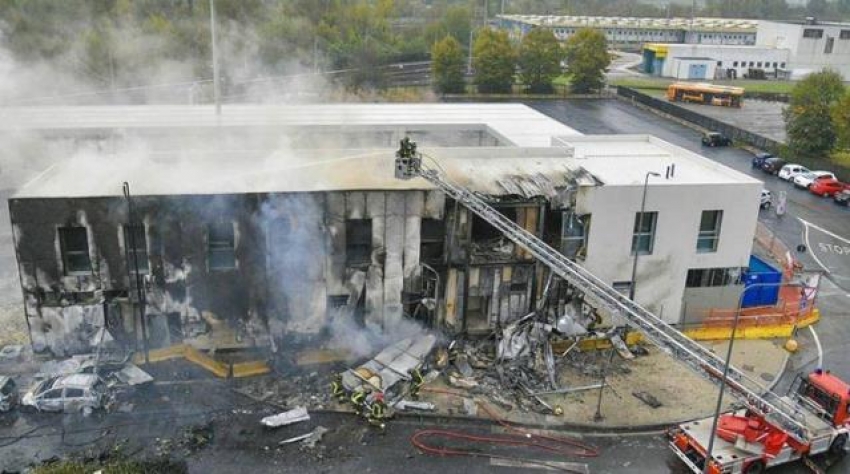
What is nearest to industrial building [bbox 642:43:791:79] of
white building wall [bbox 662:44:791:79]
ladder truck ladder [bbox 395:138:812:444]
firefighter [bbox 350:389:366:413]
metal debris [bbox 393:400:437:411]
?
Answer: white building wall [bbox 662:44:791:79]

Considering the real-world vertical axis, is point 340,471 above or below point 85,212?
below

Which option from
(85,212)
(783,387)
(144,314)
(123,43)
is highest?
(123,43)

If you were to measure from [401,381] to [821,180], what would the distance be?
87.2 feet

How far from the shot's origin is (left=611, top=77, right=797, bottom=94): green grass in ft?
208

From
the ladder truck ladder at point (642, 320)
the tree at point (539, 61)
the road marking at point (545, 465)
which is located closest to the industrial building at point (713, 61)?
the tree at point (539, 61)

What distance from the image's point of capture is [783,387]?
1770cm

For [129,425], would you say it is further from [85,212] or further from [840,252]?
[840,252]

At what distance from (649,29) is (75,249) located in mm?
95298

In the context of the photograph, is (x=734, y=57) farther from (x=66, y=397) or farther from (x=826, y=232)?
(x=66, y=397)

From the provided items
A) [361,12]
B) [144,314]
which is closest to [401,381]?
[144,314]

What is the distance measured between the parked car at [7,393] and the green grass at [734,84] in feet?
184

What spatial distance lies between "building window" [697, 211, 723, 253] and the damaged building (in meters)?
0.06

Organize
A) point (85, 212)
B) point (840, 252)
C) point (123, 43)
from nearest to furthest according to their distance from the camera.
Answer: point (85, 212)
point (840, 252)
point (123, 43)

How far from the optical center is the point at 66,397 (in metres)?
15.2
